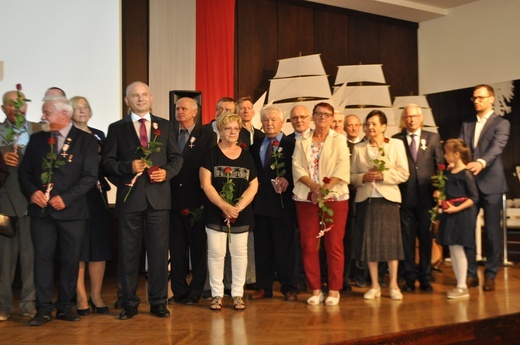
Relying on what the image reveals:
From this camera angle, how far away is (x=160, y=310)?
4707 mm

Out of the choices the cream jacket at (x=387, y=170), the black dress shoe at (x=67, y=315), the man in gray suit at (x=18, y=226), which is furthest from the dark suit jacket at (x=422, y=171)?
the man in gray suit at (x=18, y=226)

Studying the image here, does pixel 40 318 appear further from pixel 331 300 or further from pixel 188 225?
pixel 331 300

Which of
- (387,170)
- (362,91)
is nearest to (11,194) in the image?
(387,170)

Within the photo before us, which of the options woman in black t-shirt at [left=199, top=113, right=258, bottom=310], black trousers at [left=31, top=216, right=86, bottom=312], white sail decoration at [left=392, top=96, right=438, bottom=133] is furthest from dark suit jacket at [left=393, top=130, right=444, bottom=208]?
white sail decoration at [left=392, top=96, right=438, bottom=133]

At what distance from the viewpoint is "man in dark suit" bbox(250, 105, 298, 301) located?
5359mm

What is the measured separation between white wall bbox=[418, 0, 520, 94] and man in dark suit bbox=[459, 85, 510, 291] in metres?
4.19

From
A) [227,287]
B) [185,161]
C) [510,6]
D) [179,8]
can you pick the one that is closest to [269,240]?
[227,287]

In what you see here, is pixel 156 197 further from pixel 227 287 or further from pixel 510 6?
pixel 510 6

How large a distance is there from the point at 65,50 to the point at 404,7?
559 centimetres

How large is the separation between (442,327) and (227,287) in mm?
1920

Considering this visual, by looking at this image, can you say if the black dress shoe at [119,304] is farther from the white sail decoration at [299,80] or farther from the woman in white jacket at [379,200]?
the white sail decoration at [299,80]

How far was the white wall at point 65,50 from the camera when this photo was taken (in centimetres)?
667

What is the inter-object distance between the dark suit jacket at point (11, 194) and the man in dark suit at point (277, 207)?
175 cm

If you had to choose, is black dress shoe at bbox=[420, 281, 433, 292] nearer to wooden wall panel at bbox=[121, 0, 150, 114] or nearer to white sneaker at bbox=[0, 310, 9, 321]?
white sneaker at bbox=[0, 310, 9, 321]
